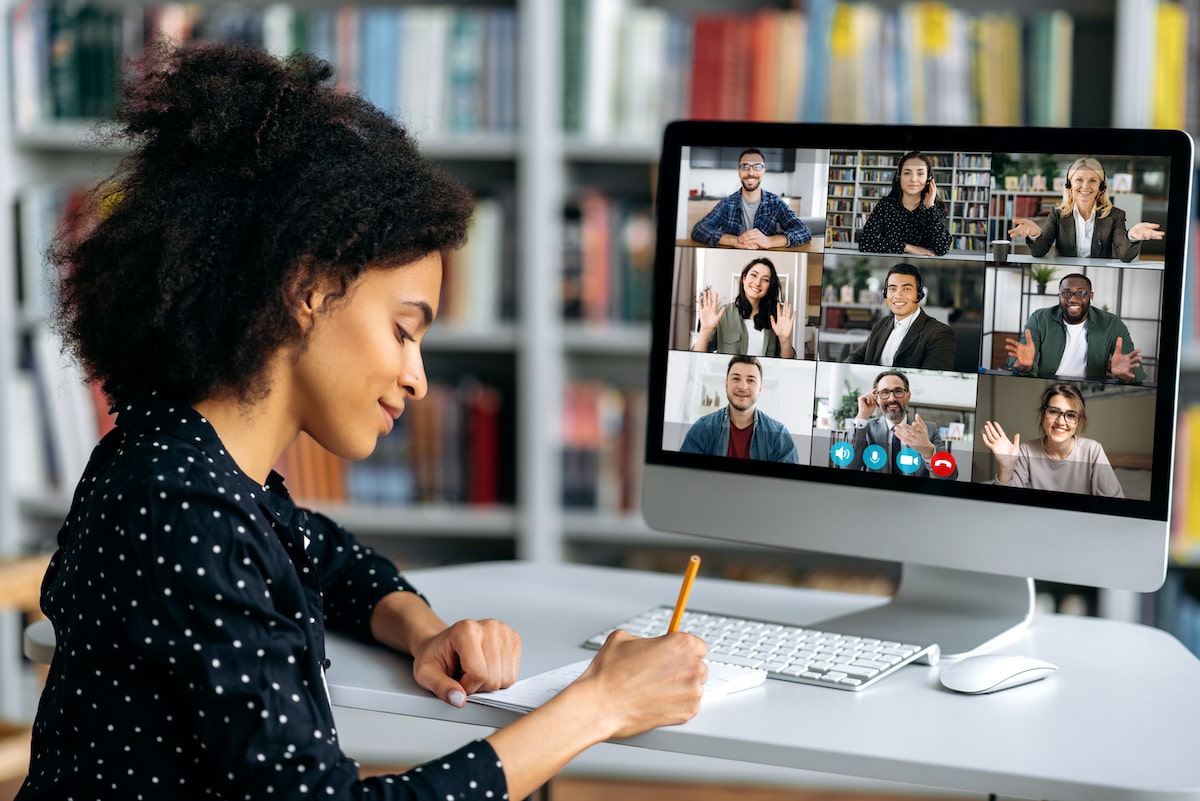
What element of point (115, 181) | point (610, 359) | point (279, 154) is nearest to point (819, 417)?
point (279, 154)

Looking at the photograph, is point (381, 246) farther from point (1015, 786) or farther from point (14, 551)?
point (14, 551)

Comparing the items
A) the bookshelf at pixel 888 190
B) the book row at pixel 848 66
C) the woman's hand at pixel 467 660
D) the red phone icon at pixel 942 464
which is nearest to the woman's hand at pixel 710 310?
the bookshelf at pixel 888 190

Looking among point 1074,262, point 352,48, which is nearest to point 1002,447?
point 1074,262

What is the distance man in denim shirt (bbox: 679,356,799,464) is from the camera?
3.89ft

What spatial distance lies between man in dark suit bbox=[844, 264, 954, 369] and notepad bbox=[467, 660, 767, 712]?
307 millimetres

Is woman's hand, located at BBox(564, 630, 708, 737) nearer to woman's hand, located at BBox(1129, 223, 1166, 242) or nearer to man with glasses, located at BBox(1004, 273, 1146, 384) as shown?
man with glasses, located at BBox(1004, 273, 1146, 384)

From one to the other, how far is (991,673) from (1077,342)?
29 centimetres

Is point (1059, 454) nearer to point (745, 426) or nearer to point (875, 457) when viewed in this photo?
point (875, 457)

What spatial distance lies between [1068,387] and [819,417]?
0.72 ft

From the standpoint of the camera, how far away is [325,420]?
0.98 metres

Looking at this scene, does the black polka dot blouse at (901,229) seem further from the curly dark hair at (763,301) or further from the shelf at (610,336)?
the shelf at (610,336)

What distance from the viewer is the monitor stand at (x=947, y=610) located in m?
1.17

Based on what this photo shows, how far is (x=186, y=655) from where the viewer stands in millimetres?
821

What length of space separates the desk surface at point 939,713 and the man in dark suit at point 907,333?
27 centimetres
